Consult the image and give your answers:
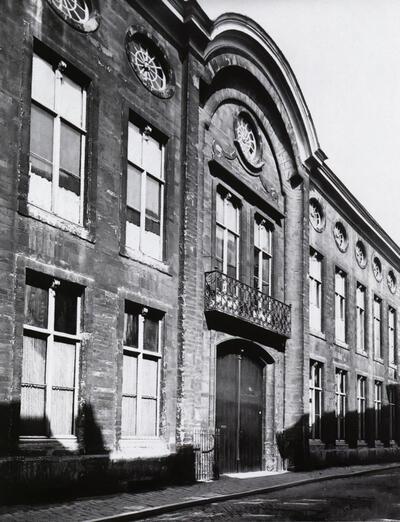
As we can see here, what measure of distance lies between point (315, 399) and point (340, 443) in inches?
104

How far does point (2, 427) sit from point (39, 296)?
→ 233 centimetres

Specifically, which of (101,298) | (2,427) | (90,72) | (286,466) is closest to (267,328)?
(286,466)

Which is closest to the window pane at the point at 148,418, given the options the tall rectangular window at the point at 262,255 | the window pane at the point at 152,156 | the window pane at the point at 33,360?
the window pane at the point at 33,360

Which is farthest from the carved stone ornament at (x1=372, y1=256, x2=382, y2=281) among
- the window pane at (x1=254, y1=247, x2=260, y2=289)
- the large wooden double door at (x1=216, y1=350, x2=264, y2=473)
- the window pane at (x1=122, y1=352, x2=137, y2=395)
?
the window pane at (x1=122, y1=352, x2=137, y2=395)

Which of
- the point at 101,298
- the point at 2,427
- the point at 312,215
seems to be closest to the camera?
the point at 2,427

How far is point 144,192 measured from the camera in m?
16.7

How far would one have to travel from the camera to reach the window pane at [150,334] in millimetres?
16359

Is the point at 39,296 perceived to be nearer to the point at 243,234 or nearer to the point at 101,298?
the point at 101,298

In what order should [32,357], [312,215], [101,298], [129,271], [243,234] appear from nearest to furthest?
[32,357], [101,298], [129,271], [243,234], [312,215]

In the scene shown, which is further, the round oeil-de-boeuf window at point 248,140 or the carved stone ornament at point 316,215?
the carved stone ornament at point 316,215

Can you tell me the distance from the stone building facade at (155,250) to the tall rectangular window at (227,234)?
0.20 feet

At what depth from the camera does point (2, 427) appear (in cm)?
1180

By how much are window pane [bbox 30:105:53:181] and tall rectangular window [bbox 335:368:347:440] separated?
17.6 m

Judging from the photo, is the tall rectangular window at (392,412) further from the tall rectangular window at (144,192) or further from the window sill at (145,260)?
the tall rectangular window at (144,192)
